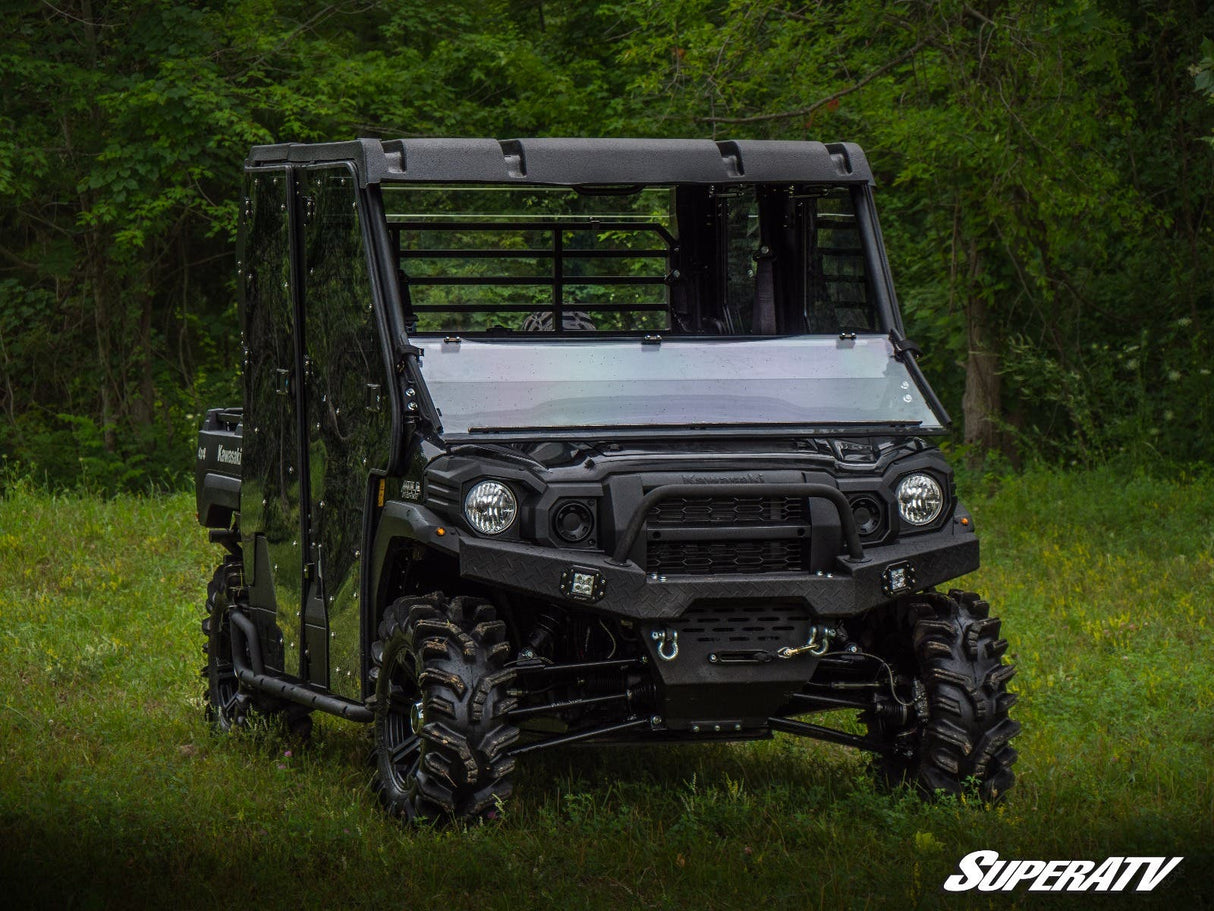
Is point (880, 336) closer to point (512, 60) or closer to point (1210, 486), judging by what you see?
point (1210, 486)

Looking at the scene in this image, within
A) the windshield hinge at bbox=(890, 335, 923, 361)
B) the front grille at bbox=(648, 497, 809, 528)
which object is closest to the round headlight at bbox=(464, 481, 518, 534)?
the front grille at bbox=(648, 497, 809, 528)

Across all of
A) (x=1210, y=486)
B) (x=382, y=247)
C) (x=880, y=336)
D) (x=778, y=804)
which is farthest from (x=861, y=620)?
(x=1210, y=486)

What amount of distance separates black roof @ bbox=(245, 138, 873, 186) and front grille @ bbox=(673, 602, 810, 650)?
71.7 inches

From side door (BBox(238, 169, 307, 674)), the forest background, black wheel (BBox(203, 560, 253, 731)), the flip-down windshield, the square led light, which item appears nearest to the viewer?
the square led light

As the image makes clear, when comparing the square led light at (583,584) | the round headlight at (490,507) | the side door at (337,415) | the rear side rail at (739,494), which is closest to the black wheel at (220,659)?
the side door at (337,415)

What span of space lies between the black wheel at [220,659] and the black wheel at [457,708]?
2.59 meters

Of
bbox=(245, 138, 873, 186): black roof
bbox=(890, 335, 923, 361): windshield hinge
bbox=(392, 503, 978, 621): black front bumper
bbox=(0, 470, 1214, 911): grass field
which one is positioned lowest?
bbox=(0, 470, 1214, 911): grass field

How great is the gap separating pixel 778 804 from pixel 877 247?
2323 mm

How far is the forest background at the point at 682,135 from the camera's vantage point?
15219 mm

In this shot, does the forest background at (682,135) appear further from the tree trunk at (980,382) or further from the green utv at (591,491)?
the green utv at (591,491)

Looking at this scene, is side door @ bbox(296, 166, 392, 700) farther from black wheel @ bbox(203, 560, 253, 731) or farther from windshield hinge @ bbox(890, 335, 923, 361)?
windshield hinge @ bbox(890, 335, 923, 361)

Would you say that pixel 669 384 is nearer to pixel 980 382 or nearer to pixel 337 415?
pixel 337 415

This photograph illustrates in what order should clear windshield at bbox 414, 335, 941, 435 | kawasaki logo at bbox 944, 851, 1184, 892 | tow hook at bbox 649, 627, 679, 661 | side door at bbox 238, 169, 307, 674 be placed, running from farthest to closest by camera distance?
side door at bbox 238, 169, 307, 674 → clear windshield at bbox 414, 335, 941, 435 → tow hook at bbox 649, 627, 679, 661 → kawasaki logo at bbox 944, 851, 1184, 892

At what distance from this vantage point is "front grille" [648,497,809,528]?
619 cm
